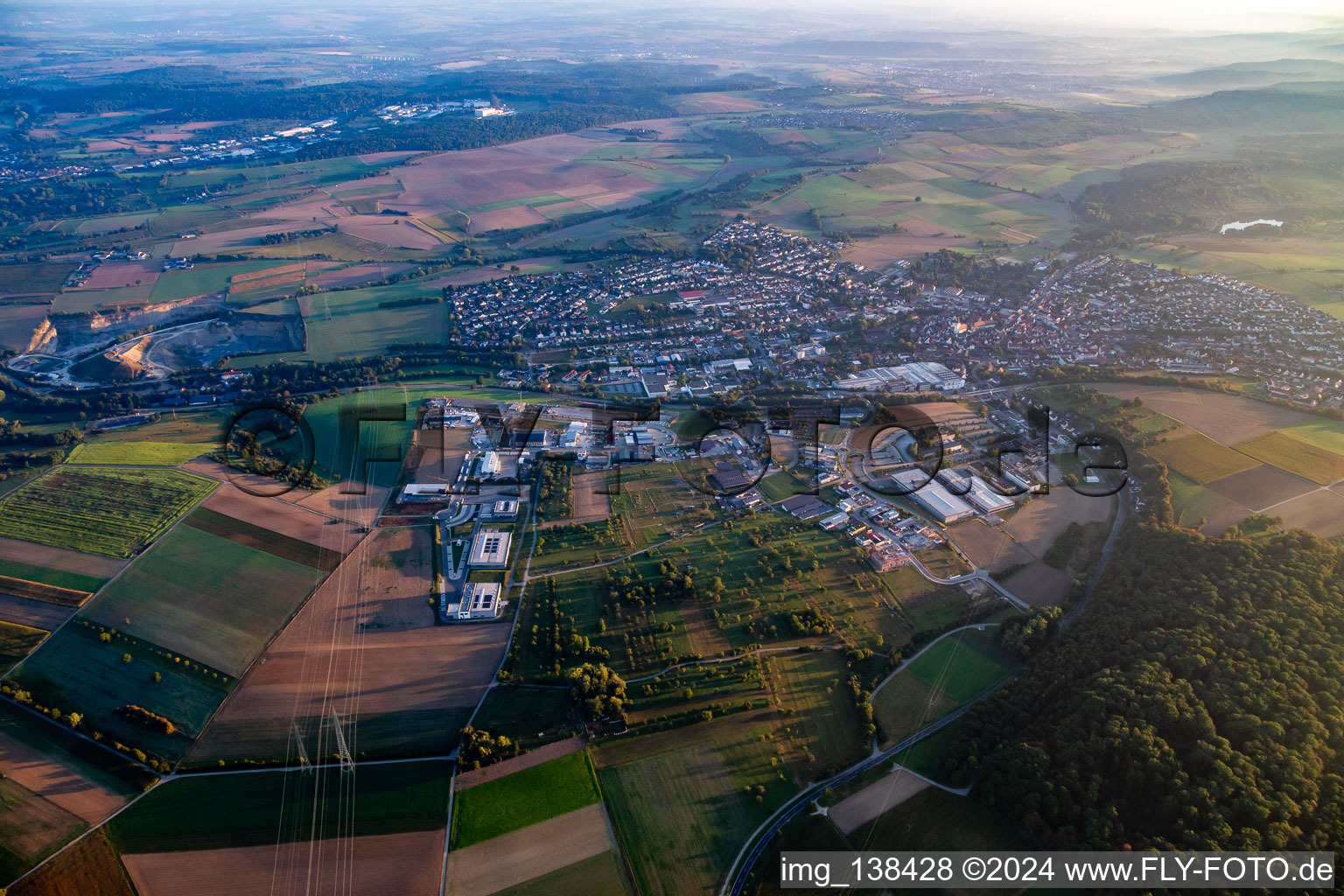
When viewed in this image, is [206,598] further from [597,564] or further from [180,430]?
[180,430]

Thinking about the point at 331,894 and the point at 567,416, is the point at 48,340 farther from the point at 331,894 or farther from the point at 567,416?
the point at 331,894

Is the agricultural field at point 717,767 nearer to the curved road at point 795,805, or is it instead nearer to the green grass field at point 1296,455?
the curved road at point 795,805

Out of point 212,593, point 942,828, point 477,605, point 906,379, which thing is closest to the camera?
point 942,828

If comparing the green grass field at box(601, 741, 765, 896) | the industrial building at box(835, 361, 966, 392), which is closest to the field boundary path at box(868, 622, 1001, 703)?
the green grass field at box(601, 741, 765, 896)

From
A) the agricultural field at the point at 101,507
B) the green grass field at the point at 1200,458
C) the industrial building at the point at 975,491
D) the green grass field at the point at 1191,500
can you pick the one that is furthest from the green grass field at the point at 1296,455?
the agricultural field at the point at 101,507

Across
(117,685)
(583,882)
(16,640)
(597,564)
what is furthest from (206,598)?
(583,882)
